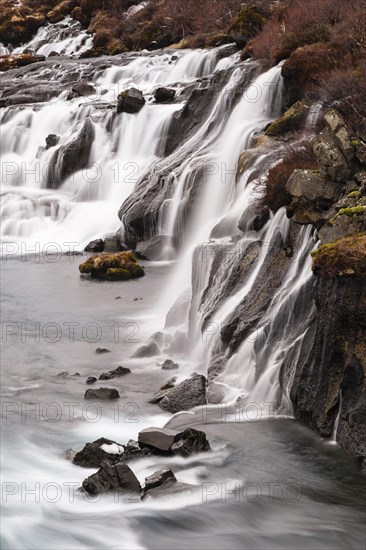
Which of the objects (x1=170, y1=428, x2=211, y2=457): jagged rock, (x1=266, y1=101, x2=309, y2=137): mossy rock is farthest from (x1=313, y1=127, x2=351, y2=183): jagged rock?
(x1=266, y1=101, x2=309, y2=137): mossy rock

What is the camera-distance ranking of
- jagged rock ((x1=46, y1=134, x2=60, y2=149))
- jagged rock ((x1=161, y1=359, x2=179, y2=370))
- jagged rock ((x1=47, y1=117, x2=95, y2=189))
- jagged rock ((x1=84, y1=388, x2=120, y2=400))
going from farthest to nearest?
jagged rock ((x1=46, y1=134, x2=60, y2=149)) → jagged rock ((x1=47, y1=117, x2=95, y2=189)) → jagged rock ((x1=161, y1=359, x2=179, y2=370)) → jagged rock ((x1=84, y1=388, x2=120, y2=400))

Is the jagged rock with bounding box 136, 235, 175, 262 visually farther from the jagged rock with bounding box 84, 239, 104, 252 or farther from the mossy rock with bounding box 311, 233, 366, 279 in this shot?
the mossy rock with bounding box 311, 233, 366, 279

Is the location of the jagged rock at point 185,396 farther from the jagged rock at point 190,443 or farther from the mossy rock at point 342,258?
the mossy rock at point 342,258

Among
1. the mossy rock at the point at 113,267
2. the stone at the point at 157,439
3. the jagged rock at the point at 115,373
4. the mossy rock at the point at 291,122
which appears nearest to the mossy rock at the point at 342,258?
the stone at the point at 157,439

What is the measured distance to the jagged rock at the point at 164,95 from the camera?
100.0ft

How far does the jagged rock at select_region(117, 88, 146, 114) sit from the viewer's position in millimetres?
30078

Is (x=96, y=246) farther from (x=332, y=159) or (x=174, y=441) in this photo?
(x=174, y=441)

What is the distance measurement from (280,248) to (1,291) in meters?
9.69

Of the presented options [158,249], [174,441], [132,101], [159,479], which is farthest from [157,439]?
[132,101]

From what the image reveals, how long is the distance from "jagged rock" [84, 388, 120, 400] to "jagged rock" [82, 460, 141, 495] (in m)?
3.24

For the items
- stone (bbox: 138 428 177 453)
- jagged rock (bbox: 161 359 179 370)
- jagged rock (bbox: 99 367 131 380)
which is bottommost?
jagged rock (bbox: 99 367 131 380)

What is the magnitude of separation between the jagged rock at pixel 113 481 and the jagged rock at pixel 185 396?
8.92 ft

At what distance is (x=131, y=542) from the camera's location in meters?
9.05

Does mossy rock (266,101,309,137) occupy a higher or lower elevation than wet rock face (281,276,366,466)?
higher
